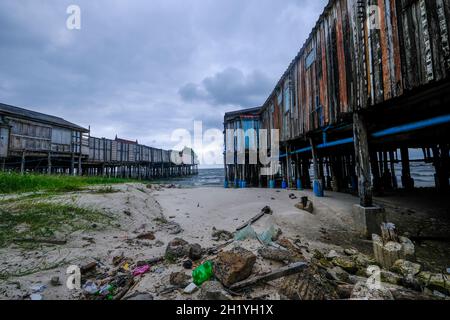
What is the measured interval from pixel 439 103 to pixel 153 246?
315 inches

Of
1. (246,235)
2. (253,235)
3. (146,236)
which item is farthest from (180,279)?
(146,236)

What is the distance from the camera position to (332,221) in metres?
6.11

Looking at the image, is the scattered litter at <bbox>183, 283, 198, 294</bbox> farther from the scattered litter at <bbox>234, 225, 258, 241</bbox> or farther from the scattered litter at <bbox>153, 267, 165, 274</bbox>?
the scattered litter at <bbox>234, 225, 258, 241</bbox>

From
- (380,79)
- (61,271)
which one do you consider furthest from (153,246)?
(380,79)

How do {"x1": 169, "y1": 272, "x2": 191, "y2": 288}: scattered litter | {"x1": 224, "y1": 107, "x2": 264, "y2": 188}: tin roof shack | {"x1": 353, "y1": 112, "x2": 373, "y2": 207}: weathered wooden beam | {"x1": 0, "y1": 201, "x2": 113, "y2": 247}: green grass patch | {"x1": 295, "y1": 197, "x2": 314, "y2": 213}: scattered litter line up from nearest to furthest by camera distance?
{"x1": 169, "y1": 272, "x2": 191, "y2": 288}: scattered litter, {"x1": 0, "y1": 201, "x2": 113, "y2": 247}: green grass patch, {"x1": 353, "y1": 112, "x2": 373, "y2": 207}: weathered wooden beam, {"x1": 295, "y1": 197, "x2": 314, "y2": 213}: scattered litter, {"x1": 224, "y1": 107, "x2": 264, "y2": 188}: tin roof shack

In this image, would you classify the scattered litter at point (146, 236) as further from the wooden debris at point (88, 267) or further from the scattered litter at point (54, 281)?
the scattered litter at point (54, 281)

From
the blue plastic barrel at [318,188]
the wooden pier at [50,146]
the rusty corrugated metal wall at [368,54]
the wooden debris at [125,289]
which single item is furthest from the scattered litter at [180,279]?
the wooden pier at [50,146]

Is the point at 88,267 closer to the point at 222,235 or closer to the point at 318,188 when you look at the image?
the point at 222,235

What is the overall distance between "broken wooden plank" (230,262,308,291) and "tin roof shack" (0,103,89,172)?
2345 centimetres

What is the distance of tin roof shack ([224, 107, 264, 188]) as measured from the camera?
16.4 metres

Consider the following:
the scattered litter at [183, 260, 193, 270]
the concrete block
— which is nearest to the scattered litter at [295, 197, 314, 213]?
the concrete block

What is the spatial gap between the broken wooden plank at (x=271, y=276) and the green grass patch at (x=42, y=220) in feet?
13.8
